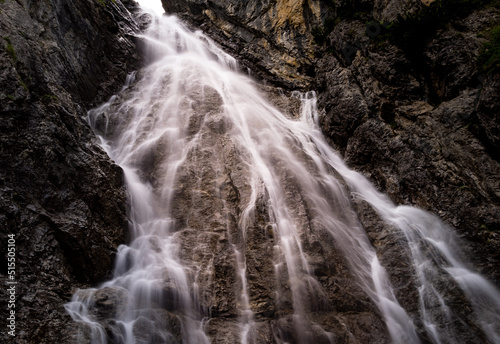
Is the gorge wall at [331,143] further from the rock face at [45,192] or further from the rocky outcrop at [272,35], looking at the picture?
the rocky outcrop at [272,35]

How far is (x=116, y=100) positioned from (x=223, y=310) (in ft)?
38.4

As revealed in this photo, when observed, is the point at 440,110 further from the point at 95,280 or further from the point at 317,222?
the point at 95,280

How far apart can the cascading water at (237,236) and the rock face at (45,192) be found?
572mm

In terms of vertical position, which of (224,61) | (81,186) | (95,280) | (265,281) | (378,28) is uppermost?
(378,28)

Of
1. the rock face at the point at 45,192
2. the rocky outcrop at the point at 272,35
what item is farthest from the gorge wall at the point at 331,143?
the rocky outcrop at the point at 272,35

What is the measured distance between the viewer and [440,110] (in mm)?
9578

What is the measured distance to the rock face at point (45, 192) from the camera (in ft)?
17.2

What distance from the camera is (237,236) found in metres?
8.14

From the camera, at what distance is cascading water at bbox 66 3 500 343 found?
637 centimetres

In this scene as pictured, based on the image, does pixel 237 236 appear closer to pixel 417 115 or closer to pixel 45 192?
pixel 45 192

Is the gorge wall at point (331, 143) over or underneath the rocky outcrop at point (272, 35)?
underneath

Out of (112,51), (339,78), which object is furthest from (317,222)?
(112,51)

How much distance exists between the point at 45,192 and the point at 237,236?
16.3 feet

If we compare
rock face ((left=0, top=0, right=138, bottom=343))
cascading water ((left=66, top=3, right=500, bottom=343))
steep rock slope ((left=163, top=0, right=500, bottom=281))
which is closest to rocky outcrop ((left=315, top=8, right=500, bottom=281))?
steep rock slope ((left=163, top=0, right=500, bottom=281))
